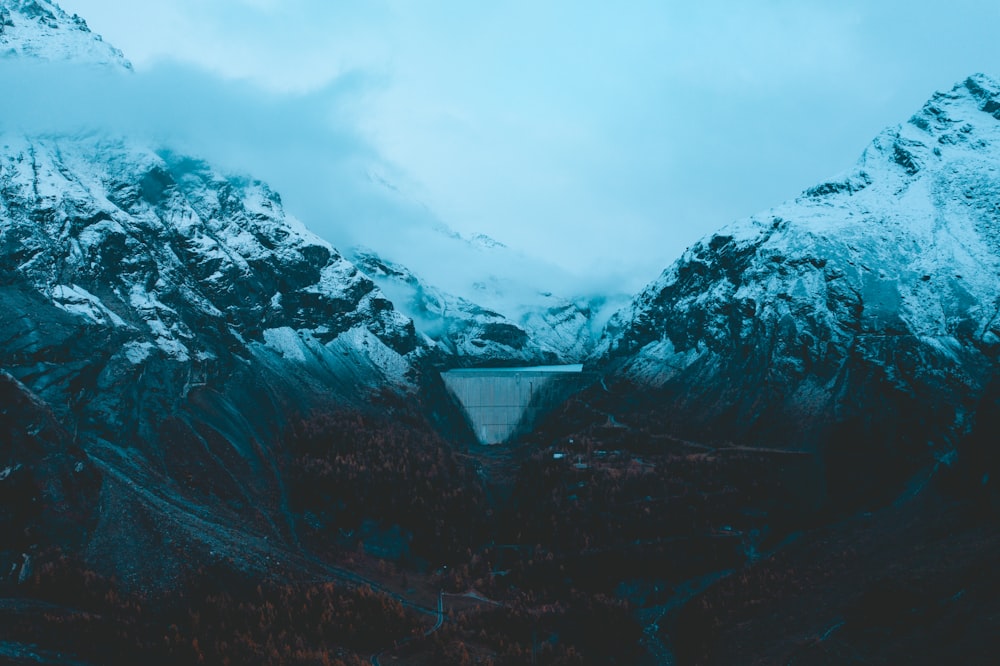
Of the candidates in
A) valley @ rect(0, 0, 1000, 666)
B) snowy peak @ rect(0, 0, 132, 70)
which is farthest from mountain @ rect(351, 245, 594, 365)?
snowy peak @ rect(0, 0, 132, 70)

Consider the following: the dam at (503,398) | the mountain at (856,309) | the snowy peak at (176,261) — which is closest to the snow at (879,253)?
the mountain at (856,309)

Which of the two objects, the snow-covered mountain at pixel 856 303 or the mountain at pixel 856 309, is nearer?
the mountain at pixel 856 309

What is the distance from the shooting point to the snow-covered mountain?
106062 mm

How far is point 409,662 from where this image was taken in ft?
200

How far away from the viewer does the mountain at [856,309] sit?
4099 inches

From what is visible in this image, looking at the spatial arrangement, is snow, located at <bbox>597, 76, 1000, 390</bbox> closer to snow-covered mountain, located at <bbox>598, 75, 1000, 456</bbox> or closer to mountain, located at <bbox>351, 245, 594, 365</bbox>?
snow-covered mountain, located at <bbox>598, 75, 1000, 456</bbox>

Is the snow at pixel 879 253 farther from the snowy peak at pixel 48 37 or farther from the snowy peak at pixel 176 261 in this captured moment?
the snowy peak at pixel 48 37

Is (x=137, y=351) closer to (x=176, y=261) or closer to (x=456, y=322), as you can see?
(x=176, y=261)

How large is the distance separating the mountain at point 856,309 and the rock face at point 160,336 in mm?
48884

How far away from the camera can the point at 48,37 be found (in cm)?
13162

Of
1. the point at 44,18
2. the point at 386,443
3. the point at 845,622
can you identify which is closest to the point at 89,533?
the point at 386,443

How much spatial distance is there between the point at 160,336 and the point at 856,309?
9560 centimetres

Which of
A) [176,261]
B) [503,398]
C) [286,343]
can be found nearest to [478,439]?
[503,398]

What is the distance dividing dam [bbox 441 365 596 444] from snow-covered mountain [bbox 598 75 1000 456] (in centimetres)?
1377
